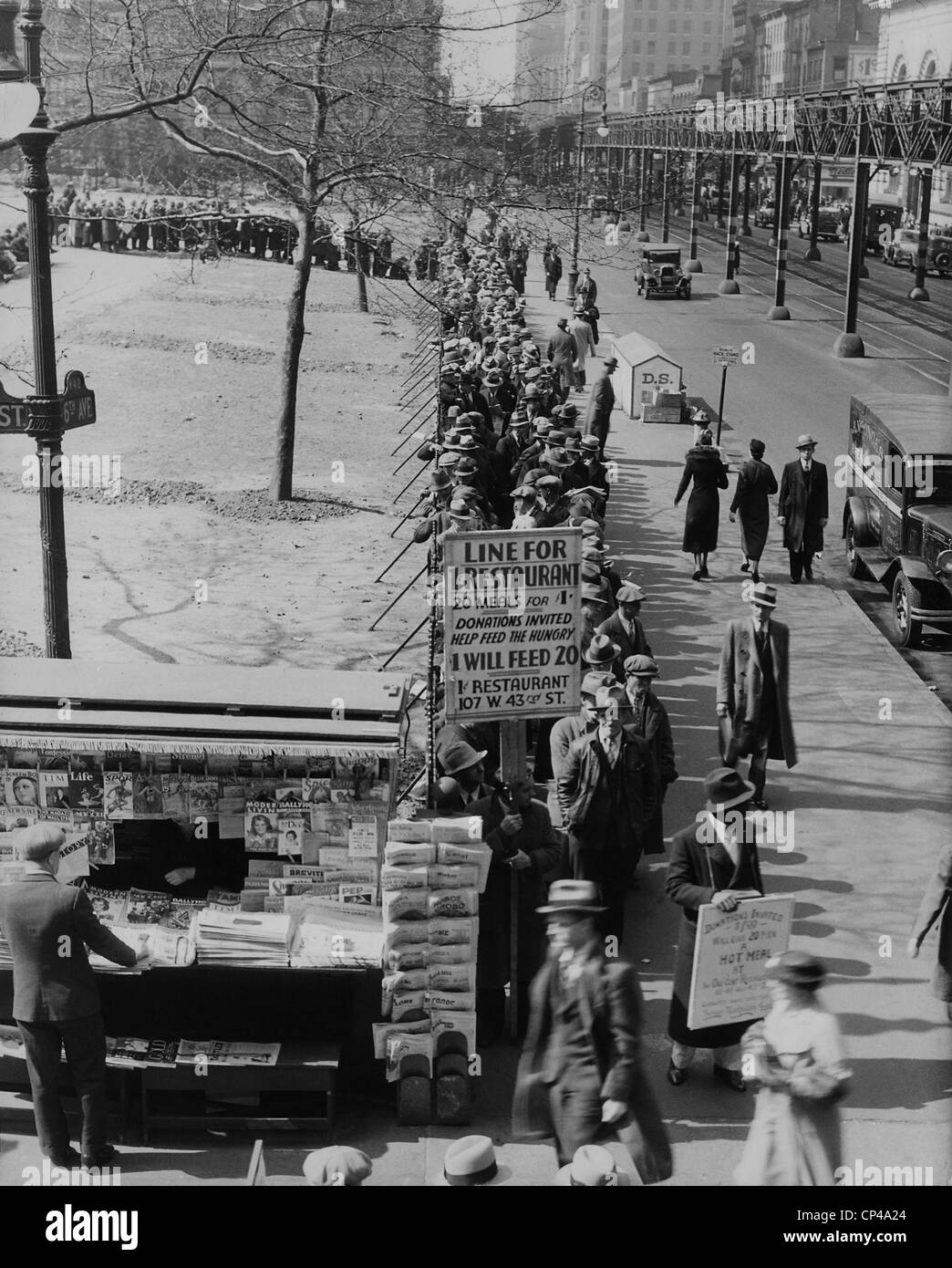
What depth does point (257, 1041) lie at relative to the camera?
26.3 feet

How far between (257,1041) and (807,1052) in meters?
2.99

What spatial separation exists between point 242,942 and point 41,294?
4.34 m

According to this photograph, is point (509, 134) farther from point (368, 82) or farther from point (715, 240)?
point (715, 240)

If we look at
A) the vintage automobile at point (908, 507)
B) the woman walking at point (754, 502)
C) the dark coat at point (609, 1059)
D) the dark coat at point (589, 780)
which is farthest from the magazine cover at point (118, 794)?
the woman walking at point (754, 502)

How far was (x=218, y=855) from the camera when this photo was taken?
348 inches

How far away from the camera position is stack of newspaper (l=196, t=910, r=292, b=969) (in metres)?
7.93

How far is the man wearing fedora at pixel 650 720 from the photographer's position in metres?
10.1

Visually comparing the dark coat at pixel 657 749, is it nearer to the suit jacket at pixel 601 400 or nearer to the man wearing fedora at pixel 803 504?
the man wearing fedora at pixel 803 504

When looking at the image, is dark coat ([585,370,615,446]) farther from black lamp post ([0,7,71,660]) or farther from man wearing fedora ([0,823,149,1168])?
man wearing fedora ([0,823,149,1168])

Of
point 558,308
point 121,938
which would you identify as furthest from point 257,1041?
point 558,308

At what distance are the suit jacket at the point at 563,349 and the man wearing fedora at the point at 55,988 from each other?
22.1 meters

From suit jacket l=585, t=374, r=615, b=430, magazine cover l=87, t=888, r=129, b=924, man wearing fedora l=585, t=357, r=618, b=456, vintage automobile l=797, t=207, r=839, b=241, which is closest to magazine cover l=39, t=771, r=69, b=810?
magazine cover l=87, t=888, r=129, b=924

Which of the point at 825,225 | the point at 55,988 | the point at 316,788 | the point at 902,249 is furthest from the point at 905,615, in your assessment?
the point at 825,225

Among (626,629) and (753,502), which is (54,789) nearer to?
(626,629)
